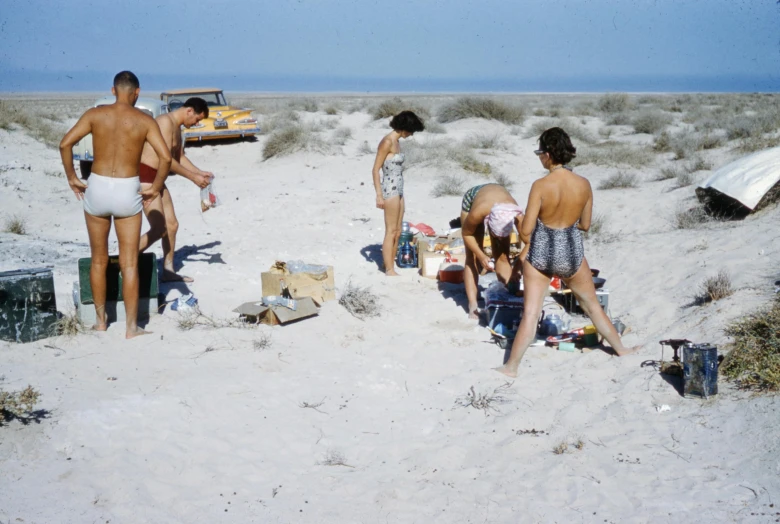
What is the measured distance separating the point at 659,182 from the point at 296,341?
8492 millimetres

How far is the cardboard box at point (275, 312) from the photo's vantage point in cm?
680

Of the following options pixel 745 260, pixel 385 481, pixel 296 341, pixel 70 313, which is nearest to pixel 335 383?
pixel 296 341

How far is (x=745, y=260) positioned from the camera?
7.16 metres

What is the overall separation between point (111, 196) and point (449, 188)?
25.3 ft

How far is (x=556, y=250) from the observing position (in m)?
5.34

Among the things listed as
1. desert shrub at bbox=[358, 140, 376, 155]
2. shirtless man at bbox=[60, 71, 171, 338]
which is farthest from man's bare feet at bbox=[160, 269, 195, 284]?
desert shrub at bbox=[358, 140, 376, 155]

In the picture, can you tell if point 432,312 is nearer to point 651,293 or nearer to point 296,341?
point 296,341

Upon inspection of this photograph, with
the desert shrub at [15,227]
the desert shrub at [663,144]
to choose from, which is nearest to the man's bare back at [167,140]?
the desert shrub at [15,227]

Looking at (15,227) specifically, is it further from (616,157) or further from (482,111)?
(482,111)

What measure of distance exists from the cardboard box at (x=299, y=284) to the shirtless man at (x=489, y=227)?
144cm

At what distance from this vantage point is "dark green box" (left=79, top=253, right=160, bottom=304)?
6.34 metres

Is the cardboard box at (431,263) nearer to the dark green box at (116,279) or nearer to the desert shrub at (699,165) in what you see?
the dark green box at (116,279)

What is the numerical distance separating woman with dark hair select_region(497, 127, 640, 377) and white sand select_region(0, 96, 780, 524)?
542mm

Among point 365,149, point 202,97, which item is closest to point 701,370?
point 365,149
